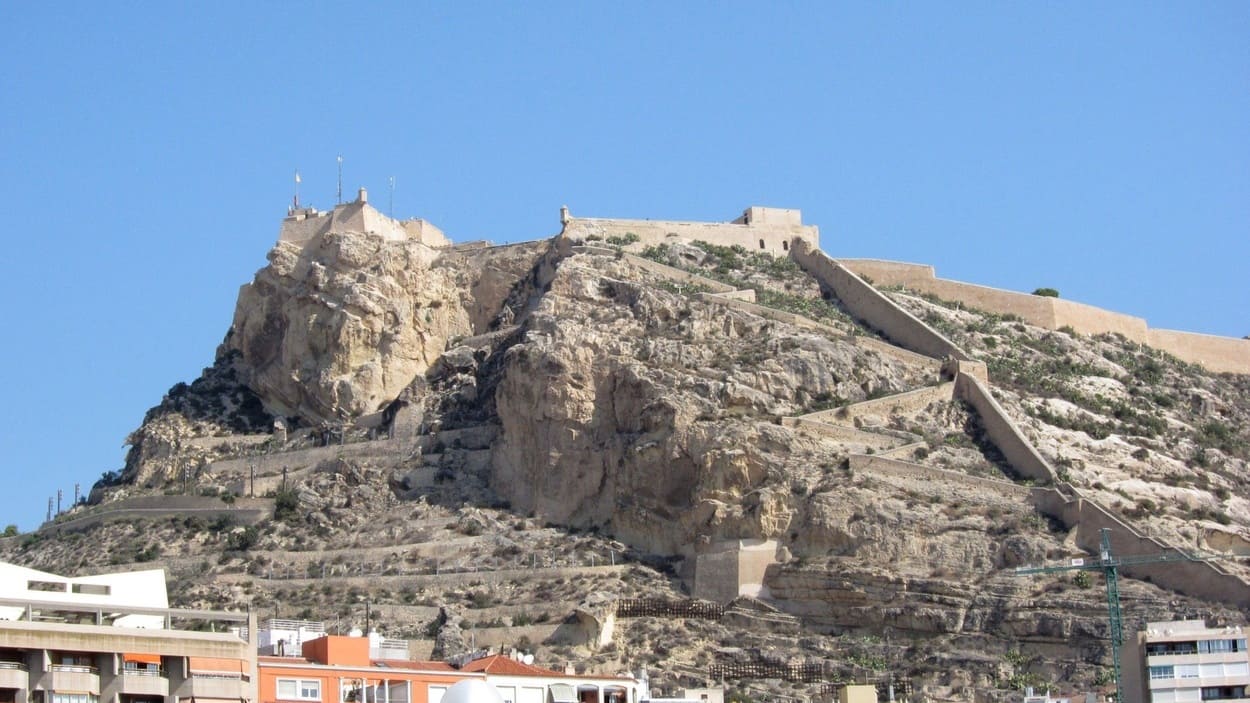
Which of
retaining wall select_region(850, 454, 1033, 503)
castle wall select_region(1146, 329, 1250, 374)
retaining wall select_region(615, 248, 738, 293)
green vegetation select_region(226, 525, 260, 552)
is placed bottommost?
green vegetation select_region(226, 525, 260, 552)

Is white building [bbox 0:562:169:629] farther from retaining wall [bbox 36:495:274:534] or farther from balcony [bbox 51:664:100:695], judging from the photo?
retaining wall [bbox 36:495:274:534]

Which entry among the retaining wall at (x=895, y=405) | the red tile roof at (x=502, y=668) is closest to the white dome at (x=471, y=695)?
the red tile roof at (x=502, y=668)

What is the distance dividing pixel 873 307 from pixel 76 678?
50265mm

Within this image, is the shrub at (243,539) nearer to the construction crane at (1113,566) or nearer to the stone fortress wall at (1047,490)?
the stone fortress wall at (1047,490)

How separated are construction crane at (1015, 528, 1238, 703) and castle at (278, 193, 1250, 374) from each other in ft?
75.6

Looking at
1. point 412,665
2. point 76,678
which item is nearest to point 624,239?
point 412,665

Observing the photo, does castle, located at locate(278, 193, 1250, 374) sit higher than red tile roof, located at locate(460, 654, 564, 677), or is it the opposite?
castle, located at locate(278, 193, 1250, 374)

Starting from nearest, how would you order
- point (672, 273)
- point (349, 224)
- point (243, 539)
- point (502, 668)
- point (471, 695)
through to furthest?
1. point (471, 695)
2. point (502, 668)
3. point (243, 539)
4. point (672, 273)
5. point (349, 224)

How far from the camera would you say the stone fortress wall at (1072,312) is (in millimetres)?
82312

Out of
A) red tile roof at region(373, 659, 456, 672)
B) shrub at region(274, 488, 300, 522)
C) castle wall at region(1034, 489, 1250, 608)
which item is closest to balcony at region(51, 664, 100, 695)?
red tile roof at region(373, 659, 456, 672)

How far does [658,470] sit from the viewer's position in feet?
212

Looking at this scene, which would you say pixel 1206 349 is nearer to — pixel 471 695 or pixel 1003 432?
pixel 1003 432

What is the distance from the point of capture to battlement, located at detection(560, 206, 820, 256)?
267ft

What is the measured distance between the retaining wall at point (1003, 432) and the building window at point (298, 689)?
33.9 metres
